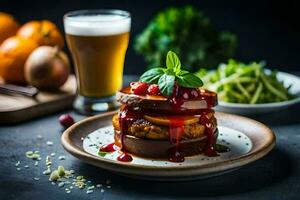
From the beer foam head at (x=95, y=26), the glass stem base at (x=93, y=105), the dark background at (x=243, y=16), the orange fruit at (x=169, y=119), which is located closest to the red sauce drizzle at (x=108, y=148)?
the orange fruit at (x=169, y=119)

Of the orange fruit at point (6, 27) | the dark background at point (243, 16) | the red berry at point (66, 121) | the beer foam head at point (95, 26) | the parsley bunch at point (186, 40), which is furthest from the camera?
the dark background at point (243, 16)

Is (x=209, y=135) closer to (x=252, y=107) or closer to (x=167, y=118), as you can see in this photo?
(x=167, y=118)

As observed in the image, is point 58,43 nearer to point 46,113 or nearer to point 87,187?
point 46,113

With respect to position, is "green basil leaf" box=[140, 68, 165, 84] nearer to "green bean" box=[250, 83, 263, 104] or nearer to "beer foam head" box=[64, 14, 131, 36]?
"beer foam head" box=[64, 14, 131, 36]

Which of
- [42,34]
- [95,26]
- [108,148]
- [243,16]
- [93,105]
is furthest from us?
[243,16]

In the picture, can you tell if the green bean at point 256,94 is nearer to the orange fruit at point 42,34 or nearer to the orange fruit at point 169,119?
the orange fruit at point 169,119

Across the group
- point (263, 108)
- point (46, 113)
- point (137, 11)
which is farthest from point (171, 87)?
point (137, 11)

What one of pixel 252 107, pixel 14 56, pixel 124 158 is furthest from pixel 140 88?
pixel 14 56
